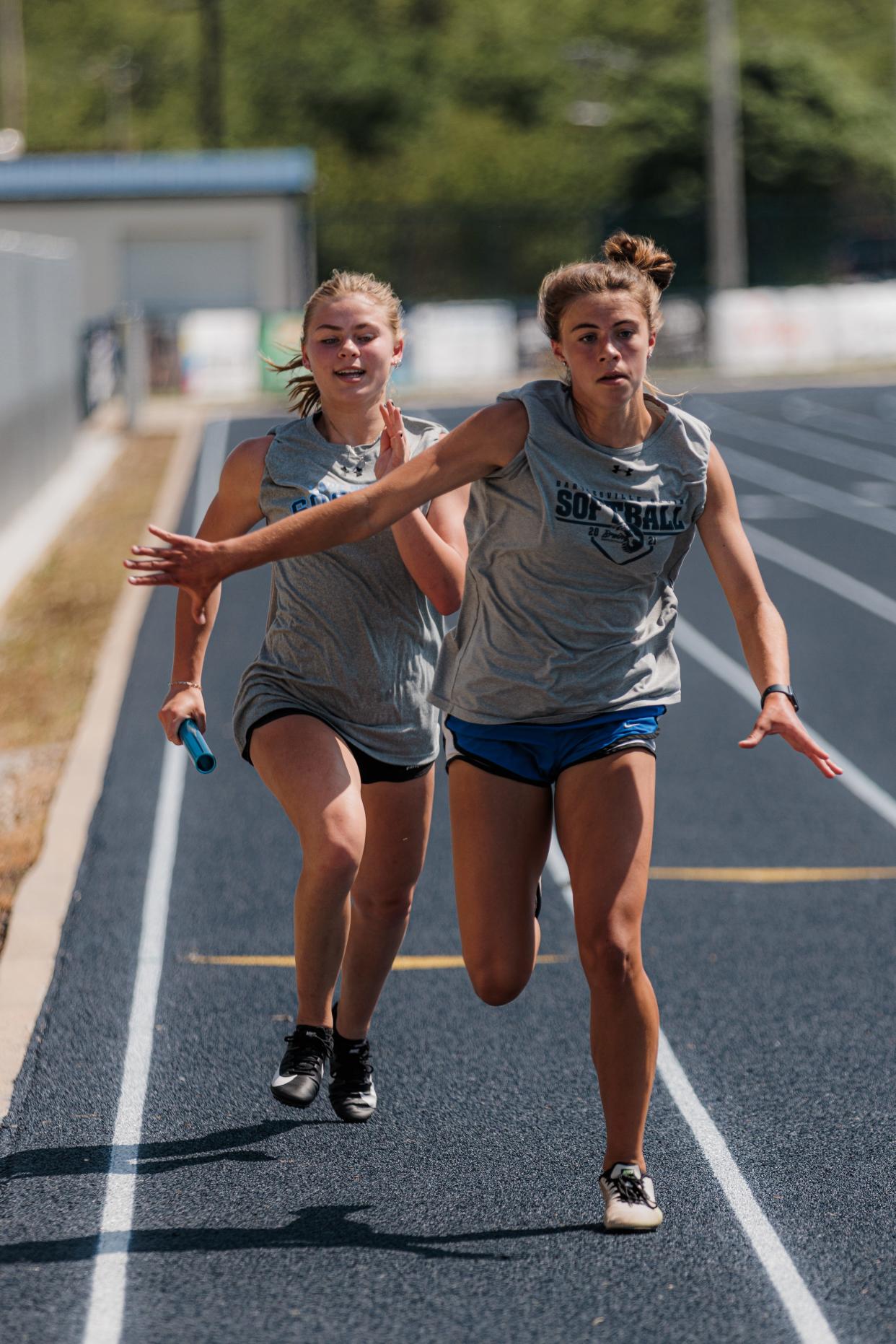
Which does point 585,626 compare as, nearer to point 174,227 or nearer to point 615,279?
point 615,279

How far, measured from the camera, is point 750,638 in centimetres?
426

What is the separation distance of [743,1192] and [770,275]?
49728 millimetres

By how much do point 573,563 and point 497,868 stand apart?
2.30ft

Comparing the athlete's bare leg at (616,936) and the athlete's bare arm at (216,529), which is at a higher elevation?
the athlete's bare arm at (216,529)

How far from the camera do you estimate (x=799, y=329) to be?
37.2 metres

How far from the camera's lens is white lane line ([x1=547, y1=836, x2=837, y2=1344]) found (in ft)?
12.5

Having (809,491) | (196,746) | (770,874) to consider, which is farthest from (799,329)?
(196,746)

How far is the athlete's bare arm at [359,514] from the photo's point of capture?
154 inches

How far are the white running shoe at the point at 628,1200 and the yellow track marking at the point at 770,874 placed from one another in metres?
3.33

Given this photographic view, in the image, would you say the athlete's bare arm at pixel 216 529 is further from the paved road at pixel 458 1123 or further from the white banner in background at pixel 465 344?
the white banner in background at pixel 465 344

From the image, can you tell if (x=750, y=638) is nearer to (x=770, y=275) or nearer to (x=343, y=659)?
(x=343, y=659)

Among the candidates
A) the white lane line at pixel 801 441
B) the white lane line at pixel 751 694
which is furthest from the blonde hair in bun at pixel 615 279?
the white lane line at pixel 801 441

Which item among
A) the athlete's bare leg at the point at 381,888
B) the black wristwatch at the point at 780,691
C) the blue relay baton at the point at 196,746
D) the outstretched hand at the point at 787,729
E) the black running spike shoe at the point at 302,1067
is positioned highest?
the black wristwatch at the point at 780,691

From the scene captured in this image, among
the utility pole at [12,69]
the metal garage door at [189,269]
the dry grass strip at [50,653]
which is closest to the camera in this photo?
the dry grass strip at [50,653]
